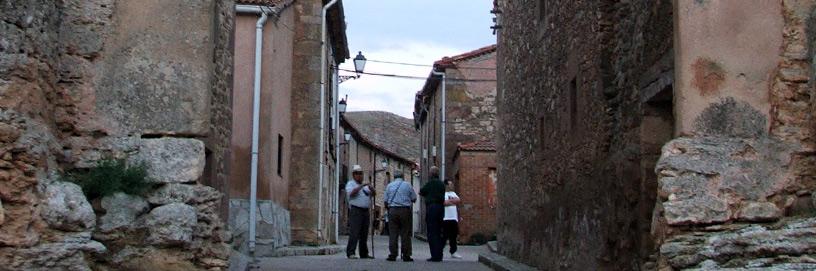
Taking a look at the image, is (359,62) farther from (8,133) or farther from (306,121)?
(8,133)

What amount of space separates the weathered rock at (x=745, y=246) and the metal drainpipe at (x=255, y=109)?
9.66m

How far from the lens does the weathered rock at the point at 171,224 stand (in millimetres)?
7602

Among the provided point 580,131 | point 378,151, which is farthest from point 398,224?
point 378,151

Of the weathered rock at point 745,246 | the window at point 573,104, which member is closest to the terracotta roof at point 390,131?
the window at point 573,104

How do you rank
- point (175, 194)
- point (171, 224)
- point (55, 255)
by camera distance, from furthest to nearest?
1. point (175, 194)
2. point (171, 224)
3. point (55, 255)

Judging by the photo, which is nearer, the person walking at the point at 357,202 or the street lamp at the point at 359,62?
the person walking at the point at 357,202

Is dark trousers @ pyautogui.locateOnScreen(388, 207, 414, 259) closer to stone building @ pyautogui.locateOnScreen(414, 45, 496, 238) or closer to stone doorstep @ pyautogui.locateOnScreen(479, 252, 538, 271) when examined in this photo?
stone doorstep @ pyautogui.locateOnScreen(479, 252, 538, 271)

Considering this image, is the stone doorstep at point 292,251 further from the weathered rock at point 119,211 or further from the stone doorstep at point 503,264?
the weathered rock at point 119,211

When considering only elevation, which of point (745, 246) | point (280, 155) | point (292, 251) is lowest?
point (292, 251)

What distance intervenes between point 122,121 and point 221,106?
2145 mm

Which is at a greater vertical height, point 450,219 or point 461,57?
point 461,57

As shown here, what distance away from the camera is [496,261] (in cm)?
1451

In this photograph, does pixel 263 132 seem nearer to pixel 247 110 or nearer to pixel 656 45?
pixel 247 110

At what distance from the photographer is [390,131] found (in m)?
64.0
